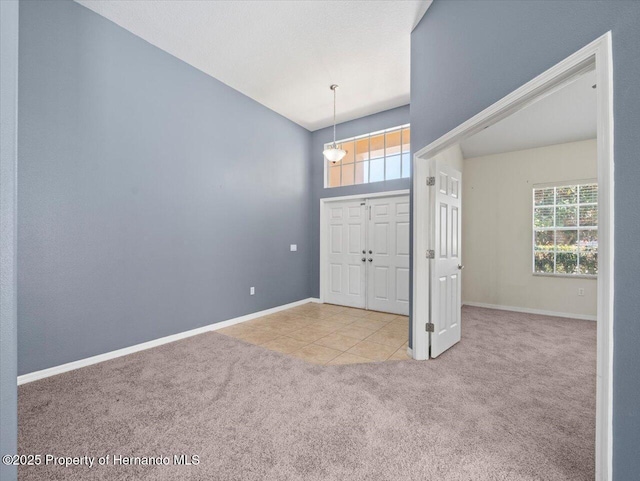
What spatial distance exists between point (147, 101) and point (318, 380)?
3.54 meters

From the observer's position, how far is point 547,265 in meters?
4.95

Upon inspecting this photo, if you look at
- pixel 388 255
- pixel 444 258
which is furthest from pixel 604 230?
pixel 388 255

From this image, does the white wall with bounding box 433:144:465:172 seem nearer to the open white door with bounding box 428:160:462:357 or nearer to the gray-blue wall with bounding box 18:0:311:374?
the open white door with bounding box 428:160:462:357

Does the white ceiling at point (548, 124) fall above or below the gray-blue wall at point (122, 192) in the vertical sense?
above

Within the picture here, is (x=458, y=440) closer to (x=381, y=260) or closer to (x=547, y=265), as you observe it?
(x=381, y=260)

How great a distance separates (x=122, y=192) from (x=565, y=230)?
265 inches

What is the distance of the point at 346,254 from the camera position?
212 inches

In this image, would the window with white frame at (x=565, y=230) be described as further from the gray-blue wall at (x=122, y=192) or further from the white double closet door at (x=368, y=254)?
the gray-blue wall at (x=122, y=192)

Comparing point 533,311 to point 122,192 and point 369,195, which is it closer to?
point 369,195

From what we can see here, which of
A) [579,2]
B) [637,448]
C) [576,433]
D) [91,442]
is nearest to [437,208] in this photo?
[579,2]

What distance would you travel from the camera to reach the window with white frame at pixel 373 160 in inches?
186

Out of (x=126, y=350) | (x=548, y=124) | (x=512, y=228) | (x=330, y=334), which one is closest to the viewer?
(x=126, y=350)

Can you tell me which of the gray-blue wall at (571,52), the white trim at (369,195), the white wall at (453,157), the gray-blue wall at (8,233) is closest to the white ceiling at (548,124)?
the white wall at (453,157)

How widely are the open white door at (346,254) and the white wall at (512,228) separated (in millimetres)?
2311
